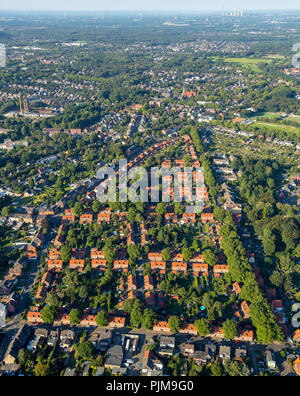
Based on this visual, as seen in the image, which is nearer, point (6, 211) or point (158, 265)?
point (158, 265)

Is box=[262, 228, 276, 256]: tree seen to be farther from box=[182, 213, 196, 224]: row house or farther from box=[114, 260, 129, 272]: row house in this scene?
box=[114, 260, 129, 272]: row house

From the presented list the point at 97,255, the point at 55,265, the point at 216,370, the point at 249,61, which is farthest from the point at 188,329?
the point at 249,61

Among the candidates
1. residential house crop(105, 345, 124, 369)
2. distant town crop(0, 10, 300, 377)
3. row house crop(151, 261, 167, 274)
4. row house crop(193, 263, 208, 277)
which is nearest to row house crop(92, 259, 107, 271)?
distant town crop(0, 10, 300, 377)

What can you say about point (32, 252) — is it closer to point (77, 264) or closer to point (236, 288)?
point (77, 264)

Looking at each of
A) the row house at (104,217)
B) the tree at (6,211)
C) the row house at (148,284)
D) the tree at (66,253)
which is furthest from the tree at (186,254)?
the tree at (6,211)

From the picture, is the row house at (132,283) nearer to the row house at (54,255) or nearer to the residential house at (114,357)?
the residential house at (114,357)

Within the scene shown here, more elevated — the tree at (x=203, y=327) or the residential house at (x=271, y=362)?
the tree at (x=203, y=327)
